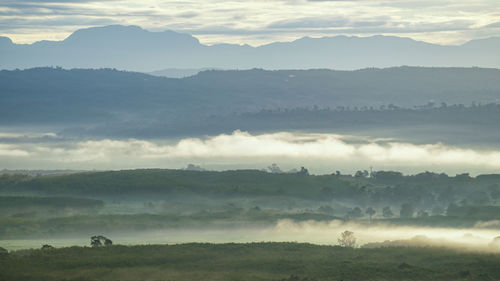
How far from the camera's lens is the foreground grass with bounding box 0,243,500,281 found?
499ft

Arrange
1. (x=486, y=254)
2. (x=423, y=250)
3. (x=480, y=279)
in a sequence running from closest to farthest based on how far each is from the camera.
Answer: (x=480, y=279), (x=486, y=254), (x=423, y=250)

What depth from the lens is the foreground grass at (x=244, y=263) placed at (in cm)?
15200

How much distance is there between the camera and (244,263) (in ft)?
561

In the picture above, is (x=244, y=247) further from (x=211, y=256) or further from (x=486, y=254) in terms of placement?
(x=486, y=254)

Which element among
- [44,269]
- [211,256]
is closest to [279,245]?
[211,256]

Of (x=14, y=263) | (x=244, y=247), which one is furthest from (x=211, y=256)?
(x=14, y=263)

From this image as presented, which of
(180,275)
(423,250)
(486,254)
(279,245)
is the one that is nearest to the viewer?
(180,275)

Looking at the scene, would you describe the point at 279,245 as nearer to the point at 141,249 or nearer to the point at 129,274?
the point at 141,249

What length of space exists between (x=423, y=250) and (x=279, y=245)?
32.7 meters

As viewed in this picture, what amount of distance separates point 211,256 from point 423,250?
43.3 m

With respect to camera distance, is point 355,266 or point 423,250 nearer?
point 355,266

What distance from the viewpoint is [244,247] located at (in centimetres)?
19175

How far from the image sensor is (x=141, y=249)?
187 meters

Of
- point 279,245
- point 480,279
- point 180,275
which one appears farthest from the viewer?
point 279,245
